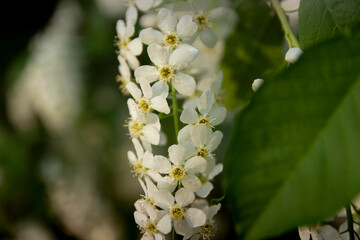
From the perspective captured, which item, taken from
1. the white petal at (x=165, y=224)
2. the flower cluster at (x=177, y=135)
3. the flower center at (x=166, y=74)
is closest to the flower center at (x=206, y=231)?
the flower cluster at (x=177, y=135)

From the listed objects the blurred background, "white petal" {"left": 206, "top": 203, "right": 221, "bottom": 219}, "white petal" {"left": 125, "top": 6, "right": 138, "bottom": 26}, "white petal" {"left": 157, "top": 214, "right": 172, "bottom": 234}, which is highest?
"white petal" {"left": 125, "top": 6, "right": 138, "bottom": 26}

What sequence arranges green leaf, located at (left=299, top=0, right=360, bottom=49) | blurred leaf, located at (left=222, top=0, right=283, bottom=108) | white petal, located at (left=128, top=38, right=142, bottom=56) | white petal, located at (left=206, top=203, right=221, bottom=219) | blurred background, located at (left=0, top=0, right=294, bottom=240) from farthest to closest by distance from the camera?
blurred background, located at (left=0, top=0, right=294, bottom=240) < blurred leaf, located at (left=222, top=0, right=283, bottom=108) < white petal, located at (left=128, top=38, right=142, bottom=56) < white petal, located at (left=206, top=203, right=221, bottom=219) < green leaf, located at (left=299, top=0, right=360, bottom=49)

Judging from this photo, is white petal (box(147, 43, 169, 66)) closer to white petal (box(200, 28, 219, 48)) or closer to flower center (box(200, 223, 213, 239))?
white petal (box(200, 28, 219, 48))

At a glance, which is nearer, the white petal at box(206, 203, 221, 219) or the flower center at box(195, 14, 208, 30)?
the white petal at box(206, 203, 221, 219)

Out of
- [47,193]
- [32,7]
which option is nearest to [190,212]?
[32,7]

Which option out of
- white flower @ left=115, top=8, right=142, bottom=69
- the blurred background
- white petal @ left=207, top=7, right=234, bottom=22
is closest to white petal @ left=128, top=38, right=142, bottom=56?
white flower @ left=115, top=8, right=142, bottom=69

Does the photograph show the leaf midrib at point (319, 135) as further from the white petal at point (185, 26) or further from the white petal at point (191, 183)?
the white petal at point (185, 26)

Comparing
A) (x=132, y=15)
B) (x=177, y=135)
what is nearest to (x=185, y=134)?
(x=177, y=135)
